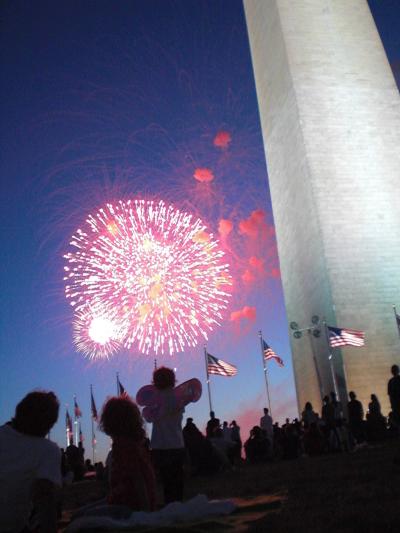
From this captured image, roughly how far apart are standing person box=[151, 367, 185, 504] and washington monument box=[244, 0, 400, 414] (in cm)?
1410

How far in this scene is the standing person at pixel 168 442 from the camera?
227 inches

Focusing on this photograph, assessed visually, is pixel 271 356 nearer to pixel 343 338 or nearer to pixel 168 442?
pixel 343 338

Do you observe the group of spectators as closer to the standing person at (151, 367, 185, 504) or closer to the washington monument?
the washington monument

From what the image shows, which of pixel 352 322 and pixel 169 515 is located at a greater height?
pixel 352 322

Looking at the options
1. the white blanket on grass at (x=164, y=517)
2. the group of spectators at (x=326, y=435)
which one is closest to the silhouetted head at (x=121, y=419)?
the white blanket on grass at (x=164, y=517)

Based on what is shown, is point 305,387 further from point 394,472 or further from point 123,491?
point 123,491

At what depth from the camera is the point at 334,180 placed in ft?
73.9

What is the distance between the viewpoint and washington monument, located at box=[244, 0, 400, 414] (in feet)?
68.3

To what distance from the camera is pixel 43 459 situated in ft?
10.8

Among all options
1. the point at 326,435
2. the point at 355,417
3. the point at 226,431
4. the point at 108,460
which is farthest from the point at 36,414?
the point at 226,431

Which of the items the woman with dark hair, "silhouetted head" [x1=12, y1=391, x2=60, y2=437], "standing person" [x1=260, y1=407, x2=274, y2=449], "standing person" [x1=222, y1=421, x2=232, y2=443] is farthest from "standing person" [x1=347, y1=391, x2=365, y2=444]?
"silhouetted head" [x1=12, y1=391, x2=60, y2=437]

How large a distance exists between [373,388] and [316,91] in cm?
→ 1210

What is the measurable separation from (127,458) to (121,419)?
0.99 feet

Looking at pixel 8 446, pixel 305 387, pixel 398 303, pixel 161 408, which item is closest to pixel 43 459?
pixel 8 446
